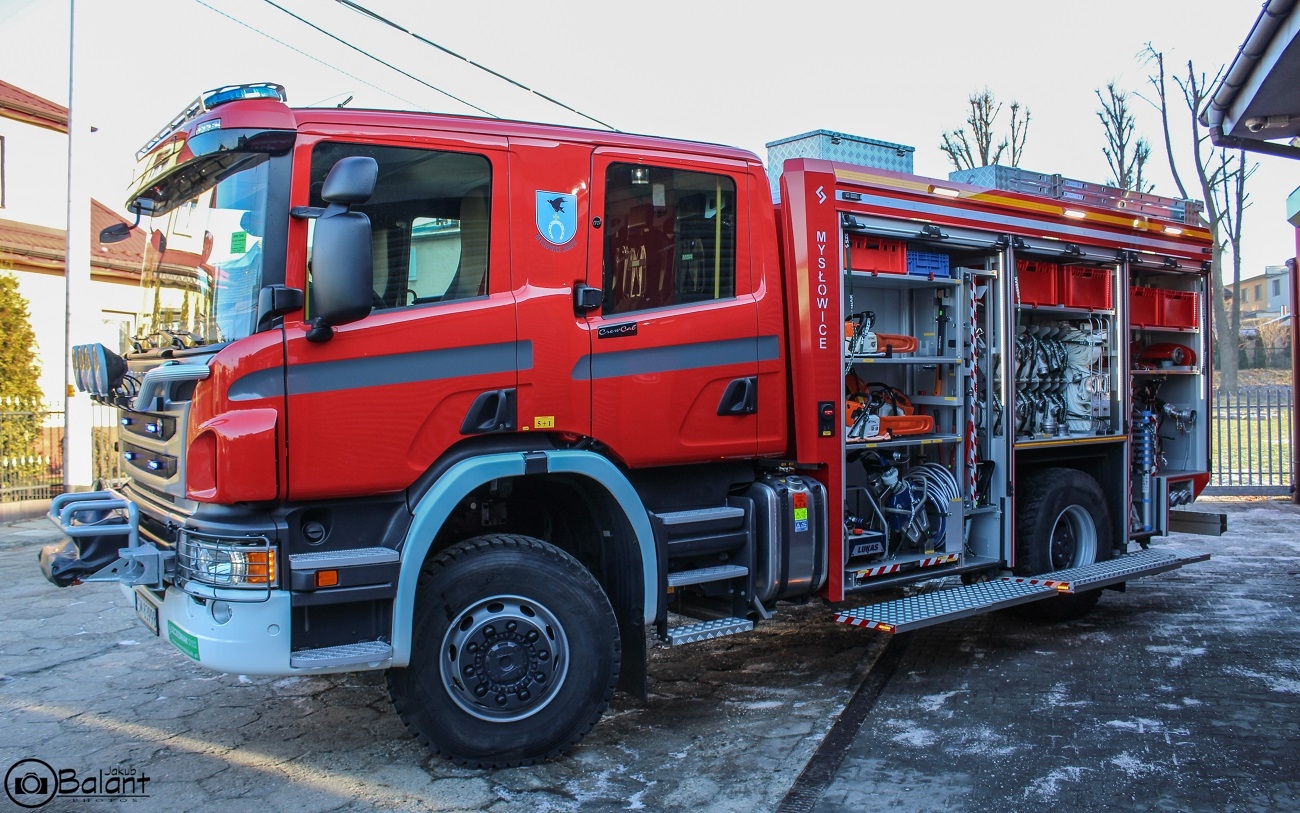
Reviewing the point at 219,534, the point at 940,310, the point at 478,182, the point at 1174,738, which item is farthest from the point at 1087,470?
the point at 219,534

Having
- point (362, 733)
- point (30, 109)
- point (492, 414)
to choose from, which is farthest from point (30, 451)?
point (492, 414)

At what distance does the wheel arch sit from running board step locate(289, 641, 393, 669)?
63 mm

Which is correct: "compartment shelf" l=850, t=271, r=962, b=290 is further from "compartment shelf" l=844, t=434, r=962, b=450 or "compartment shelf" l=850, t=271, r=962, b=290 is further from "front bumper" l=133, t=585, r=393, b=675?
"front bumper" l=133, t=585, r=393, b=675

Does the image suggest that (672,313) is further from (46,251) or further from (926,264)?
(46,251)

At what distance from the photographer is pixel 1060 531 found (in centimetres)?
729

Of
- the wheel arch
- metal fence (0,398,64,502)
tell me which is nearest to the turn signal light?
the wheel arch

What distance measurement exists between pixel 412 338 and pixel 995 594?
13.0 ft

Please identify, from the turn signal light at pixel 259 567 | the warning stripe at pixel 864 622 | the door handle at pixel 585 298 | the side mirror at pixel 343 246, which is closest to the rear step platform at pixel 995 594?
the warning stripe at pixel 864 622

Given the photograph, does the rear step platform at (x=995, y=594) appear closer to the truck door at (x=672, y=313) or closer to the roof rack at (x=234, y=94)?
the truck door at (x=672, y=313)

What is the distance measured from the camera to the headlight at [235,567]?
3982 millimetres

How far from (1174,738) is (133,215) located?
5.67 metres

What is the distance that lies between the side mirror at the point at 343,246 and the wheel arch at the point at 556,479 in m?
0.84

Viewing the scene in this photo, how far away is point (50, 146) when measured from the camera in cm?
1869

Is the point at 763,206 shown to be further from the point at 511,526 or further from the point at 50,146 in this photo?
the point at 50,146
